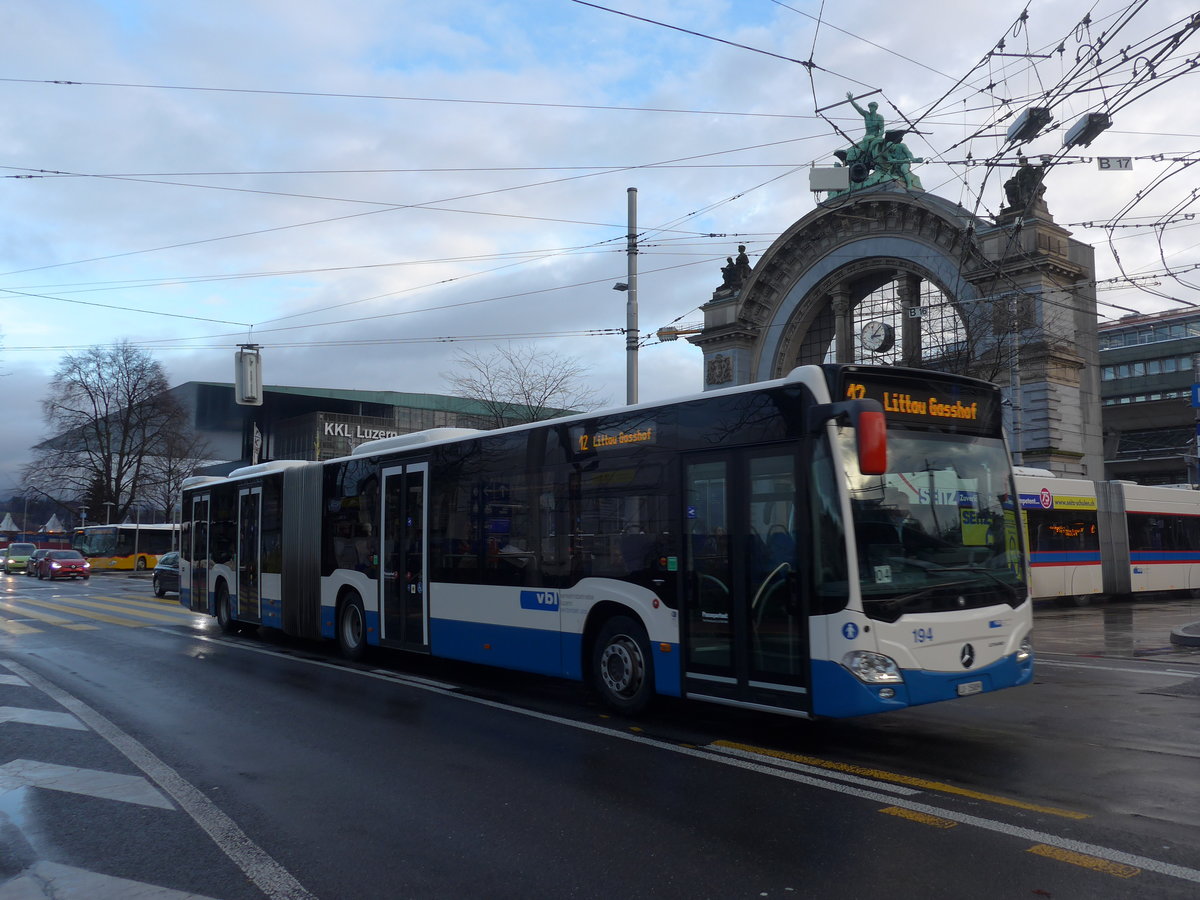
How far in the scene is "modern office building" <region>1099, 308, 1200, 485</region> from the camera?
6038 cm

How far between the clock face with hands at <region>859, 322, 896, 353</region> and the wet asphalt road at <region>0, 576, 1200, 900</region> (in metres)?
26.5

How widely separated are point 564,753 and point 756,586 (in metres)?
1.98

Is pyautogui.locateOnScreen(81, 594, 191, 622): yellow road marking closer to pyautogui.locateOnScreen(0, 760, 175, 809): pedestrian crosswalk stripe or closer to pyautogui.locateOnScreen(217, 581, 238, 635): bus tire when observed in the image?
pyautogui.locateOnScreen(217, 581, 238, 635): bus tire

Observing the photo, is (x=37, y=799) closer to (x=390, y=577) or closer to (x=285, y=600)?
(x=390, y=577)

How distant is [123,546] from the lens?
5588 centimetres

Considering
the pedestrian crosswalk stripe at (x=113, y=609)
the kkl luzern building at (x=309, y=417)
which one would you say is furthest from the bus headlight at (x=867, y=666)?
the kkl luzern building at (x=309, y=417)

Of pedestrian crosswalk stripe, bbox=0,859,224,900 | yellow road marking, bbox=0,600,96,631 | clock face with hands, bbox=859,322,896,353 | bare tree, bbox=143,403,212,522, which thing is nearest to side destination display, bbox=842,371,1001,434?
pedestrian crosswalk stripe, bbox=0,859,224,900

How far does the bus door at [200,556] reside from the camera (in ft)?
62.7

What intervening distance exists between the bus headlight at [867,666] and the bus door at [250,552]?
12.0 m

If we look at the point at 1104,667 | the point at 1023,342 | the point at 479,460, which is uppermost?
the point at 1023,342

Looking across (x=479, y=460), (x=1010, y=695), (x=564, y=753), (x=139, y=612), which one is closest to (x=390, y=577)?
(x=479, y=460)

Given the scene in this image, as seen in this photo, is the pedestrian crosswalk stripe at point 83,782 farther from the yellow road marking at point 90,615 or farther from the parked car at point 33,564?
the parked car at point 33,564

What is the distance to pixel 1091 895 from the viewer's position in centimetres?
465

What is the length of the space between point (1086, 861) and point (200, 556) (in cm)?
1755
